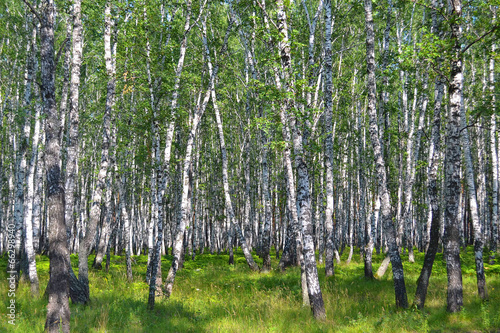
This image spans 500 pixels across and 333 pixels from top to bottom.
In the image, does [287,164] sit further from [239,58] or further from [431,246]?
[239,58]

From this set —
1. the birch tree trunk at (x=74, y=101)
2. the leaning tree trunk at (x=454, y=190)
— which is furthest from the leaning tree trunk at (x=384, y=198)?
the birch tree trunk at (x=74, y=101)

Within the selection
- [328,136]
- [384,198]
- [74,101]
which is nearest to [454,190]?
[384,198]

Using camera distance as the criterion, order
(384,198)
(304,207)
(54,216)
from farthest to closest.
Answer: (384,198)
(304,207)
(54,216)

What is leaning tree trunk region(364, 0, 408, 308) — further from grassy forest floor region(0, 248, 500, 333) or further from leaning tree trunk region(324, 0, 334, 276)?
leaning tree trunk region(324, 0, 334, 276)

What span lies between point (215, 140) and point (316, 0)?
1562 cm

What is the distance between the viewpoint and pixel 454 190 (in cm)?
899

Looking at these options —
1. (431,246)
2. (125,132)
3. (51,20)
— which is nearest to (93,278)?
(125,132)

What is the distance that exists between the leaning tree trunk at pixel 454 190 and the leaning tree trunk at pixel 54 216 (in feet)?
30.0

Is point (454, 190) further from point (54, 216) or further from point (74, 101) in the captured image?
point (74, 101)

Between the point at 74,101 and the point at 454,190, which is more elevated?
the point at 74,101

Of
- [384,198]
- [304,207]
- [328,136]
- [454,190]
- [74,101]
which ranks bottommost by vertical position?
[304,207]

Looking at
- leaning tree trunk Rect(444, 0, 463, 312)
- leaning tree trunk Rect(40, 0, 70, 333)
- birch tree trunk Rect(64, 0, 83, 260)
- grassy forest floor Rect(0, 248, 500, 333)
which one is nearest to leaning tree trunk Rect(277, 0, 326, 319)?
grassy forest floor Rect(0, 248, 500, 333)

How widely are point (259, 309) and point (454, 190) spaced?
20.9 ft

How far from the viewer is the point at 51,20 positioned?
23.7 feet
